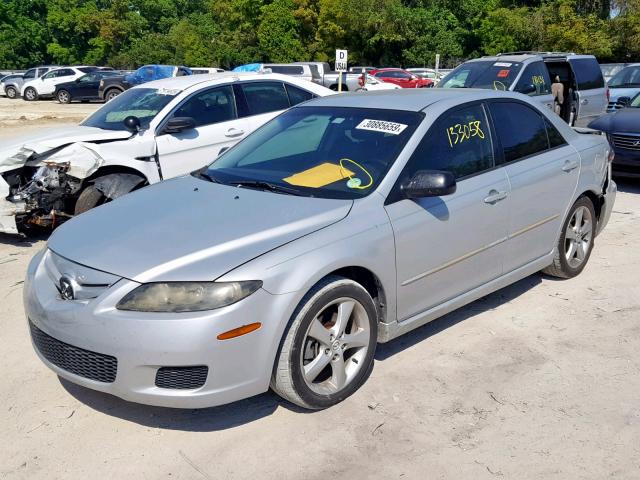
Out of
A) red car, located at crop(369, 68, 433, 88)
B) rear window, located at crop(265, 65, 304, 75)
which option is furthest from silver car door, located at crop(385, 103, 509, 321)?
red car, located at crop(369, 68, 433, 88)

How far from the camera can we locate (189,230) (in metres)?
3.51

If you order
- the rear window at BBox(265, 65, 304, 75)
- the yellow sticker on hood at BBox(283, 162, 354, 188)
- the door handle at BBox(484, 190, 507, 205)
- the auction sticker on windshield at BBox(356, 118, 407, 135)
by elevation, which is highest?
the auction sticker on windshield at BBox(356, 118, 407, 135)

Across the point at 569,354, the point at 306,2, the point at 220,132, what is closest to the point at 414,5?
the point at 306,2

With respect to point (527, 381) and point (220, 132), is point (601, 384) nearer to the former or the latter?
point (527, 381)

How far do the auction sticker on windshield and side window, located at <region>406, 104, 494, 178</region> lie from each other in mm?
177

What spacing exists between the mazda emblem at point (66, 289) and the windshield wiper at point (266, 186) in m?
1.25

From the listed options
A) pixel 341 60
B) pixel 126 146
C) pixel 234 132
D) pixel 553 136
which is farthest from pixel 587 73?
pixel 126 146

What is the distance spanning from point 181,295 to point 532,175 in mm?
2792

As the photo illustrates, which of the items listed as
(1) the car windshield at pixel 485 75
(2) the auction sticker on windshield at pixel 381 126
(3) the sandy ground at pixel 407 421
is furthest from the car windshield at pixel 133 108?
(1) the car windshield at pixel 485 75

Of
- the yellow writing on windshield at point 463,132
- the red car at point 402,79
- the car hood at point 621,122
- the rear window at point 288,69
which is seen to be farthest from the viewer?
the red car at point 402,79

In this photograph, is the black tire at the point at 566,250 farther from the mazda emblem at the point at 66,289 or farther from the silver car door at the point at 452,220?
the mazda emblem at the point at 66,289

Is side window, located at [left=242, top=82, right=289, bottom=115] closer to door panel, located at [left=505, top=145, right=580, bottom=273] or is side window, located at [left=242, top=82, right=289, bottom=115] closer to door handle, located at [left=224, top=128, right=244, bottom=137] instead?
door handle, located at [left=224, top=128, right=244, bottom=137]

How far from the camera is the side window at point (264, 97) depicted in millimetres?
7734

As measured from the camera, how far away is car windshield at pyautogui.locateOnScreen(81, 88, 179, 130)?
7242 mm
